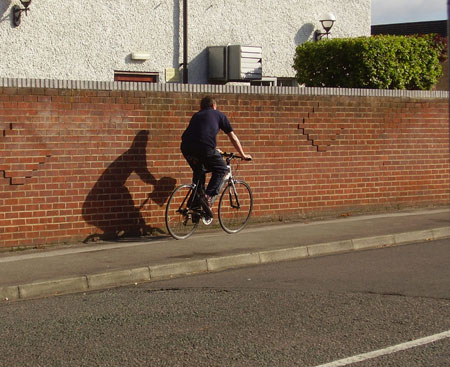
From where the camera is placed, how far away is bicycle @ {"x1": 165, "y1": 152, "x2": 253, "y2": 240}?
11.2m

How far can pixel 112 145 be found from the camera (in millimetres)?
11188

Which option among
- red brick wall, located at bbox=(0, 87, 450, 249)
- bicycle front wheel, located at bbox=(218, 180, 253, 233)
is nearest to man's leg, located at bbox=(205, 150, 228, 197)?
bicycle front wheel, located at bbox=(218, 180, 253, 233)

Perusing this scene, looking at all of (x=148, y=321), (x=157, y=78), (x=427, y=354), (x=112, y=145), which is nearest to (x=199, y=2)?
(x=157, y=78)

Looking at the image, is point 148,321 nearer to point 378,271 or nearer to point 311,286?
point 311,286

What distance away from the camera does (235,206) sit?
11883 mm

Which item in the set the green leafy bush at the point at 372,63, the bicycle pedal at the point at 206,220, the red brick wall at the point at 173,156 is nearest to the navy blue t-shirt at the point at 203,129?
the red brick wall at the point at 173,156

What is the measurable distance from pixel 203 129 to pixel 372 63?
4.76 meters

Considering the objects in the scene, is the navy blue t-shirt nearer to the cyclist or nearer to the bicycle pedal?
the cyclist

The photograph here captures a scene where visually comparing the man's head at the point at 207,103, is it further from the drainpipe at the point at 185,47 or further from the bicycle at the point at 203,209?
the drainpipe at the point at 185,47

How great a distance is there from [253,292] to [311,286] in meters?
0.63

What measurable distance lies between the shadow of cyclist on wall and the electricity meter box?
22.1 feet

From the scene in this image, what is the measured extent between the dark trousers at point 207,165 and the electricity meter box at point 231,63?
700cm

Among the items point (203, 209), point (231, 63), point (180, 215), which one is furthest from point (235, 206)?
point (231, 63)

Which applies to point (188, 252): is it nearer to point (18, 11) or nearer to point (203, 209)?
point (203, 209)
